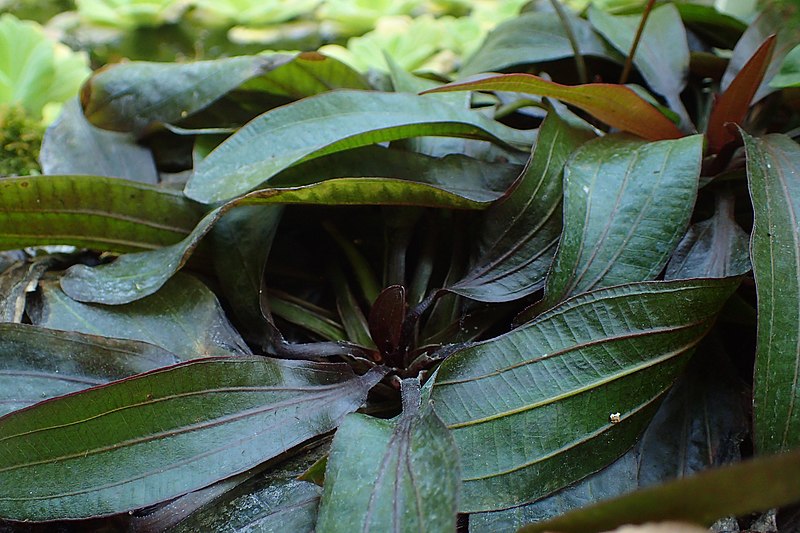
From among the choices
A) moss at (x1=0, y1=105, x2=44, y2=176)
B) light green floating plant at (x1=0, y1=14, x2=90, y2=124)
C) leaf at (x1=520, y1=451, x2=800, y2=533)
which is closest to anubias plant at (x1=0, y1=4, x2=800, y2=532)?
leaf at (x1=520, y1=451, x2=800, y2=533)

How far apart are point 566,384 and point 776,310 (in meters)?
0.17

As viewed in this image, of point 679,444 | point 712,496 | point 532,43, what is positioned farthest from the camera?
point 532,43

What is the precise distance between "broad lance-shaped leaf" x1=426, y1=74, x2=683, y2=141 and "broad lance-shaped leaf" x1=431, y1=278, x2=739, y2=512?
0.23 meters

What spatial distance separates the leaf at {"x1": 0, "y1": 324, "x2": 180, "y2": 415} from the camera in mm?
547

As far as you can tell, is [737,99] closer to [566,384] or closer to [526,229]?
[526,229]

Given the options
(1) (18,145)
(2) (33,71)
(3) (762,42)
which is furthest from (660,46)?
(2) (33,71)

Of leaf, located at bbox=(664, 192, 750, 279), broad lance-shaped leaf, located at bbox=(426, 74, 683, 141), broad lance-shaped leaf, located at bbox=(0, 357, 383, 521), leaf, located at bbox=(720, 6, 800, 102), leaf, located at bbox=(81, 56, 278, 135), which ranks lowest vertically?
broad lance-shaped leaf, located at bbox=(0, 357, 383, 521)

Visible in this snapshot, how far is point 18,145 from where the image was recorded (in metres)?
0.98

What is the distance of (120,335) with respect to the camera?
61cm

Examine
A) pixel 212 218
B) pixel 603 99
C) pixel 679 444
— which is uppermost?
pixel 603 99

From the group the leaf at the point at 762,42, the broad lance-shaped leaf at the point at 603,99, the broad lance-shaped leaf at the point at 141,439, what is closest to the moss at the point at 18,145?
the broad lance-shaped leaf at the point at 141,439

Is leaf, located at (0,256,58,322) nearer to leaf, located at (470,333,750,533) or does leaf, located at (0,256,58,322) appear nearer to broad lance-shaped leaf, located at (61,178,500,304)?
broad lance-shaped leaf, located at (61,178,500,304)

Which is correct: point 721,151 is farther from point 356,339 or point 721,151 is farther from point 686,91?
point 356,339

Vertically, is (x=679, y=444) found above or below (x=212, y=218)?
below
